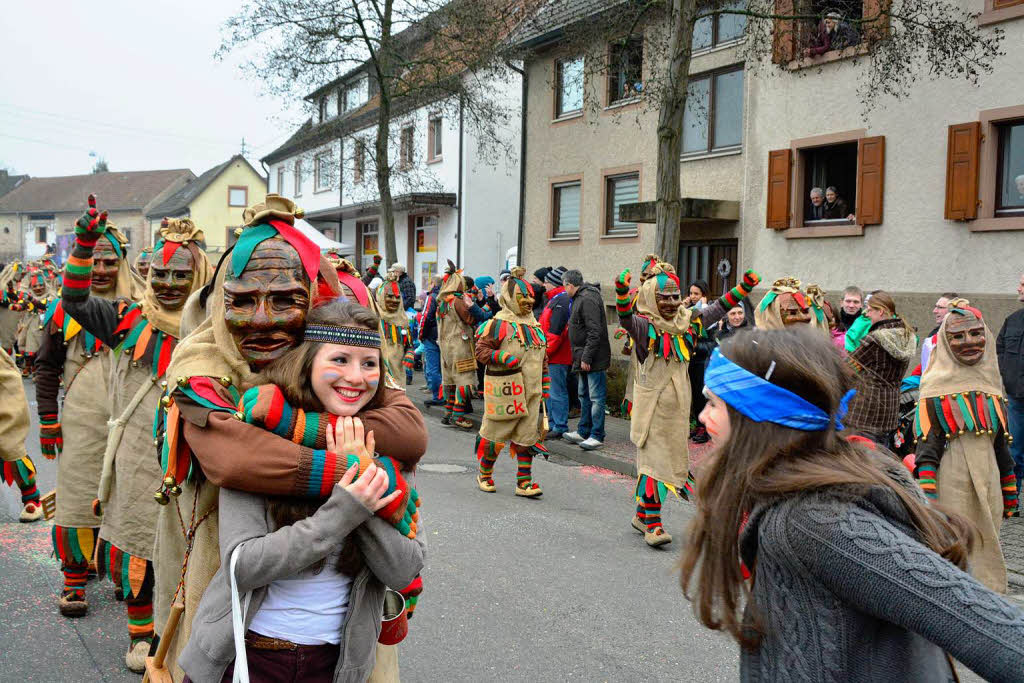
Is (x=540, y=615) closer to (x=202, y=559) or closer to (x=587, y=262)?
(x=202, y=559)

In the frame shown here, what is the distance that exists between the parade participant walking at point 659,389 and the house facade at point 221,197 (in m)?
51.2

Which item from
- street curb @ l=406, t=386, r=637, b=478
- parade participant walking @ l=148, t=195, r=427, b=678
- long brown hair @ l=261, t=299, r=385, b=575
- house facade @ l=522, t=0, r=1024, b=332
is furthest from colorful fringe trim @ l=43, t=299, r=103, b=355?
house facade @ l=522, t=0, r=1024, b=332

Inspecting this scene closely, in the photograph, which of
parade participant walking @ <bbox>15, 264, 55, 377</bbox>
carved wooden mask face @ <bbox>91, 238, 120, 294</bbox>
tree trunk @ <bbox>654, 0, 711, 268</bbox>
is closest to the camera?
carved wooden mask face @ <bbox>91, 238, 120, 294</bbox>

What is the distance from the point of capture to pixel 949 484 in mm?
5711

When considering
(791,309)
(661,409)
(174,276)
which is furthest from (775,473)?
(791,309)

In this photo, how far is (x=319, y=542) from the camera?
7.18 feet

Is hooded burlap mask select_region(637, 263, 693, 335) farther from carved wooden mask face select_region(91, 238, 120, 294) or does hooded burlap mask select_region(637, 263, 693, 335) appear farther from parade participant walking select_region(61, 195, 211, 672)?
carved wooden mask face select_region(91, 238, 120, 294)

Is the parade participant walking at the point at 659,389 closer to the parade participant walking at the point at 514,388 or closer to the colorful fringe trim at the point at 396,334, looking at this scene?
the parade participant walking at the point at 514,388

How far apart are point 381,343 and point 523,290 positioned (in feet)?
21.1

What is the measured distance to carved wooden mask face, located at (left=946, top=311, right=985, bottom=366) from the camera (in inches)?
223

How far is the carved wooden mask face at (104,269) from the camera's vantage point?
15.7 feet

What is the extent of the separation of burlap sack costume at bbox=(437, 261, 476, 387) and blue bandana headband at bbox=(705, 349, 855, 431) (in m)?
10.8

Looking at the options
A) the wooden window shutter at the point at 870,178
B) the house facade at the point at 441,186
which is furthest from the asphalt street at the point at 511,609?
the house facade at the point at 441,186

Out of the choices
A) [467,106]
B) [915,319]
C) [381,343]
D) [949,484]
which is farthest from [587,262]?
[381,343]
